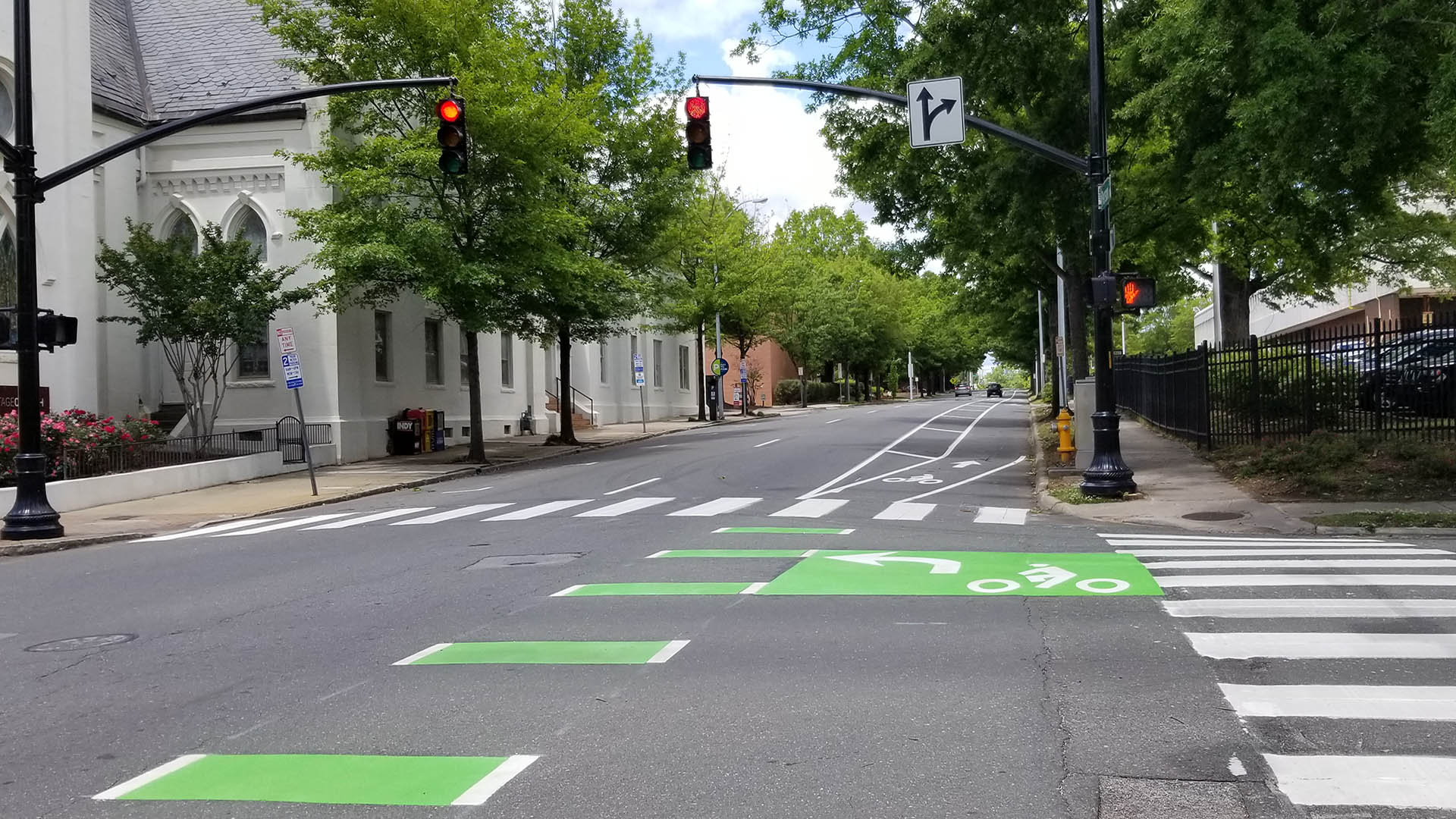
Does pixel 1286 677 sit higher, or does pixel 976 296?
pixel 976 296

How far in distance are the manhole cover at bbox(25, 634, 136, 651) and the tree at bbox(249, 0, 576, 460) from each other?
15191mm

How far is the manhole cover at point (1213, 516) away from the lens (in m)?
13.9

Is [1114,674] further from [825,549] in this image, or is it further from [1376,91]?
[1376,91]

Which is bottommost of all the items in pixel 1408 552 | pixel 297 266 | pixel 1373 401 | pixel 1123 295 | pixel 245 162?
pixel 1408 552

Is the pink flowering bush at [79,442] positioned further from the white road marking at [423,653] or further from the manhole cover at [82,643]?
the white road marking at [423,653]

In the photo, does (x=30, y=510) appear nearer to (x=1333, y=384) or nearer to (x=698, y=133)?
(x=698, y=133)

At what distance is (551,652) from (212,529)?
11.0m

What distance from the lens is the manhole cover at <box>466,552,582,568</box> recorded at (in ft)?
37.2

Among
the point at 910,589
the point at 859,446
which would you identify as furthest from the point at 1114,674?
the point at 859,446

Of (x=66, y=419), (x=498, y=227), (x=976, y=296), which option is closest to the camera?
(x=66, y=419)

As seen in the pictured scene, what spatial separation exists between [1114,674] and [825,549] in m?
5.67

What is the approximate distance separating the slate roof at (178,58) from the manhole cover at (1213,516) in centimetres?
2216

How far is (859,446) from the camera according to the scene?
29000 millimetres

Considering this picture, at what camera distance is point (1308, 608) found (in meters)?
8.01
